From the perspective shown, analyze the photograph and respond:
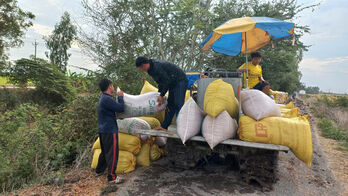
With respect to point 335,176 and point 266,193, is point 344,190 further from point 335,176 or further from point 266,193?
point 266,193

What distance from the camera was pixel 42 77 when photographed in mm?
9938

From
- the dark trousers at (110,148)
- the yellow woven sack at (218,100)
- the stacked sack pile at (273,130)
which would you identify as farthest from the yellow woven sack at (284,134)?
the dark trousers at (110,148)

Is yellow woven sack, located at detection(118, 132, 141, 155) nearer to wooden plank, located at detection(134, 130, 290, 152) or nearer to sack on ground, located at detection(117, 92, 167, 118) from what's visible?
sack on ground, located at detection(117, 92, 167, 118)

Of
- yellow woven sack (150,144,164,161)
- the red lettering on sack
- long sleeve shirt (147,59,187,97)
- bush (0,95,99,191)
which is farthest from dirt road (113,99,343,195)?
bush (0,95,99,191)

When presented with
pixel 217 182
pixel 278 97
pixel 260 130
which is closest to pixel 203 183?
pixel 217 182

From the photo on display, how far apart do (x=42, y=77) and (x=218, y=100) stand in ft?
31.0

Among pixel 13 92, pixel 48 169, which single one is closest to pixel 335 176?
pixel 48 169

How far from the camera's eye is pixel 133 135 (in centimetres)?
367

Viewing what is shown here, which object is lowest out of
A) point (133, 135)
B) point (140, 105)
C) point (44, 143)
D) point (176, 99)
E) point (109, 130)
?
point (44, 143)

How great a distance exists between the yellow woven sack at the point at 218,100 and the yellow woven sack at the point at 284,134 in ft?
1.26

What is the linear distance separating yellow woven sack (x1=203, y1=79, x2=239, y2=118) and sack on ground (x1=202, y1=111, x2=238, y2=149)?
97 mm

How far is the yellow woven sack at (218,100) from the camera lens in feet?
9.77

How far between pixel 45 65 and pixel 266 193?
1028 centimetres

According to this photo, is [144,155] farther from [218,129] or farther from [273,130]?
[273,130]
